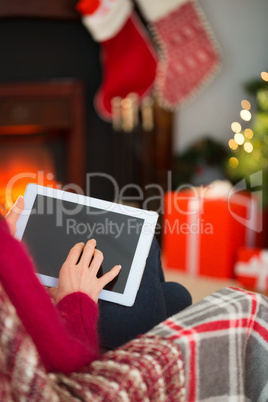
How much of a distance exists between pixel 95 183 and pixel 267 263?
1254mm

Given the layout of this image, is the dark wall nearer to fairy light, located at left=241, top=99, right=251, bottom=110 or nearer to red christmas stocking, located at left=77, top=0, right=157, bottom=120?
red christmas stocking, located at left=77, top=0, right=157, bottom=120

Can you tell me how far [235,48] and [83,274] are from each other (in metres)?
2.62

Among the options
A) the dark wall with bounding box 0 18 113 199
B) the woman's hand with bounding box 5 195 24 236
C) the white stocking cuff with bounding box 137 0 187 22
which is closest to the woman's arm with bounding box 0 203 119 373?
the woman's hand with bounding box 5 195 24 236

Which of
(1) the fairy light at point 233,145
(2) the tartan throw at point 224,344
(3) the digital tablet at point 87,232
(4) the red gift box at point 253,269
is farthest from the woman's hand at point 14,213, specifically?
(1) the fairy light at point 233,145

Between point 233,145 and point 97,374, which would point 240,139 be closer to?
point 233,145

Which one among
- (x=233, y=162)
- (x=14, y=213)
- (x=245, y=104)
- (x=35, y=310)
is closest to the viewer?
(x=35, y=310)

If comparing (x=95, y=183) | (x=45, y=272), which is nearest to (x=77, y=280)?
(x=45, y=272)

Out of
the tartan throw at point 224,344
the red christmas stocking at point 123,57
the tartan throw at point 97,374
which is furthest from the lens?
the red christmas stocking at point 123,57

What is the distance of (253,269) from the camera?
2182 mm

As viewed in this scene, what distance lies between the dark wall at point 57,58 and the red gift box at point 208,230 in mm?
580

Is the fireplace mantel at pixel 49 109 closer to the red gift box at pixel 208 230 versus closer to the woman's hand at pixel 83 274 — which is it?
the red gift box at pixel 208 230

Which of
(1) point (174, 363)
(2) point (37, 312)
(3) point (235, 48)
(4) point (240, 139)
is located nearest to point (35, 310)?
(2) point (37, 312)

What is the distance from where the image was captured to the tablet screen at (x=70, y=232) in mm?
733

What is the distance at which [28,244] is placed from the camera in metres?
0.76
